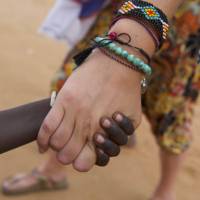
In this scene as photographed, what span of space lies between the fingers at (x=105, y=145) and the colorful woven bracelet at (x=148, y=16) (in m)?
0.25

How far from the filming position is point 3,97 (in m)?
3.46

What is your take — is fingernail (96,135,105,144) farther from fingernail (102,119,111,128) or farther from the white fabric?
the white fabric

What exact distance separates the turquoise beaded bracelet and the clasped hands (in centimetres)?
2

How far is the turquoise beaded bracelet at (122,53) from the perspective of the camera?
107cm

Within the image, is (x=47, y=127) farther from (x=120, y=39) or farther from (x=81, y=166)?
(x=120, y=39)

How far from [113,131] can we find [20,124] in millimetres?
171

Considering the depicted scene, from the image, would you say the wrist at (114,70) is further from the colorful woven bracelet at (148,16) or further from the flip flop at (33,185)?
the flip flop at (33,185)

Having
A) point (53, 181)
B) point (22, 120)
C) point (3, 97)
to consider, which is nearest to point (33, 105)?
point (22, 120)

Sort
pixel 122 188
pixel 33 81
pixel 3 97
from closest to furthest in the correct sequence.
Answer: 1. pixel 122 188
2. pixel 3 97
3. pixel 33 81

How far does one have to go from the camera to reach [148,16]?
3.68 feet

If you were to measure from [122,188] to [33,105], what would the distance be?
1.96 metres

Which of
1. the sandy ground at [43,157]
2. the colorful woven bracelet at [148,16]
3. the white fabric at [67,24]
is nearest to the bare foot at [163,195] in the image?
the sandy ground at [43,157]

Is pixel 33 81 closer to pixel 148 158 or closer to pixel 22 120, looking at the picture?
pixel 148 158

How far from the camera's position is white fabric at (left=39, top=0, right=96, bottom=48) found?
2258 millimetres
